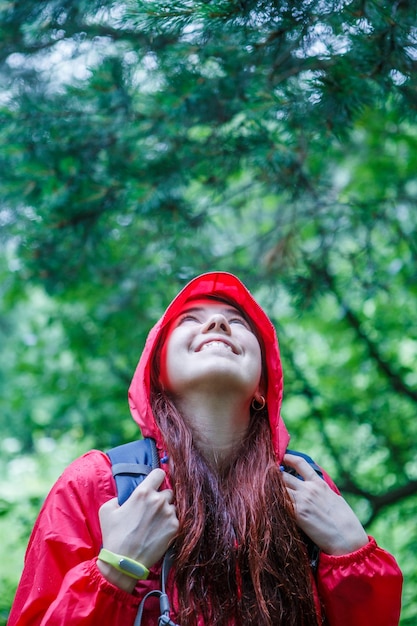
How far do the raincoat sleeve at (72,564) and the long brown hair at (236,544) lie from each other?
0.76ft

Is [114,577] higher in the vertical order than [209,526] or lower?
higher

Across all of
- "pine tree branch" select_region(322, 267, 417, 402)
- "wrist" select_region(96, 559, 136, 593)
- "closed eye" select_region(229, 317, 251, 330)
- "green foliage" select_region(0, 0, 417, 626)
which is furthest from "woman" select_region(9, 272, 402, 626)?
"pine tree branch" select_region(322, 267, 417, 402)

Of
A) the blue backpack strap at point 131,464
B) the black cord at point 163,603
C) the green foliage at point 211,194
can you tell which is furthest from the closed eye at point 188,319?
the green foliage at point 211,194

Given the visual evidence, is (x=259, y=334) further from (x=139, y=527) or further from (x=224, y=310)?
(x=139, y=527)

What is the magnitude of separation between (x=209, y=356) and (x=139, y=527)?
0.68 metres

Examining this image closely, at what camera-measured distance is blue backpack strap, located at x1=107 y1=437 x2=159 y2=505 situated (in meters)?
2.23

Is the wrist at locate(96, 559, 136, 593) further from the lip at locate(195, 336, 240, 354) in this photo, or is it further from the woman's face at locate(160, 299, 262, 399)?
the lip at locate(195, 336, 240, 354)

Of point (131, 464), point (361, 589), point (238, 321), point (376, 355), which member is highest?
point (238, 321)

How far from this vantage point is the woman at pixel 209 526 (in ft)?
6.74

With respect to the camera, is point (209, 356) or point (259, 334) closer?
point (209, 356)

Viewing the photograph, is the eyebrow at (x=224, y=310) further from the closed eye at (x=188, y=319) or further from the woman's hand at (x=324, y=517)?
the woman's hand at (x=324, y=517)

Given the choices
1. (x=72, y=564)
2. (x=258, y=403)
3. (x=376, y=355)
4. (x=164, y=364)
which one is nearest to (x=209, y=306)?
(x=164, y=364)

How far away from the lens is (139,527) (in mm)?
2055

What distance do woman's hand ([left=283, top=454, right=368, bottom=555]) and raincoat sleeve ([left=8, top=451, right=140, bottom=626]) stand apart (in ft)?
2.08
